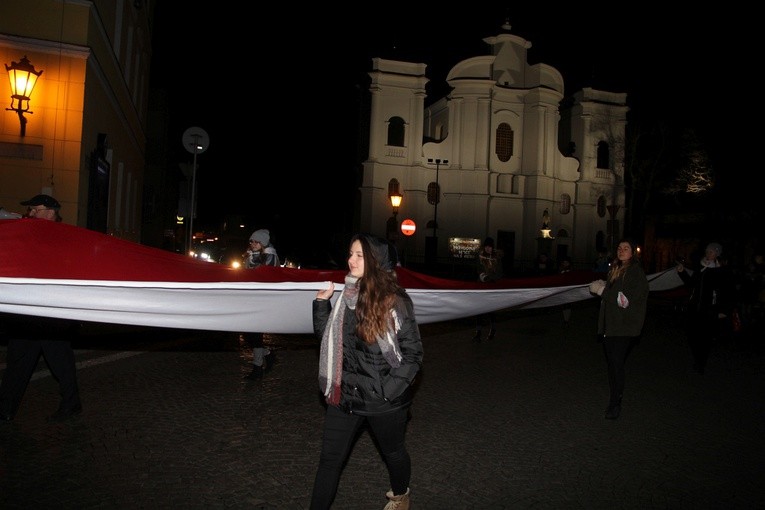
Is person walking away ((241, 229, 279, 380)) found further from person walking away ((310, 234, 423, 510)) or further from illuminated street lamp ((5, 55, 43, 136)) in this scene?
illuminated street lamp ((5, 55, 43, 136))

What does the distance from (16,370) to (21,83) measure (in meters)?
8.58

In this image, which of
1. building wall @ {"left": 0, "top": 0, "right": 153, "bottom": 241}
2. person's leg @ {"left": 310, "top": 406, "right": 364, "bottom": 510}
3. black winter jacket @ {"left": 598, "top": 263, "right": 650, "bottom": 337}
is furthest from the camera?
building wall @ {"left": 0, "top": 0, "right": 153, "bottom": 241}

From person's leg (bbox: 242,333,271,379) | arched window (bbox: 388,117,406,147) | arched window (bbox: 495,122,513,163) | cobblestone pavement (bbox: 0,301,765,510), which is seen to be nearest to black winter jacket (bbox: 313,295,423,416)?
cobblestone pavement (bbox: 0,301,765,510)

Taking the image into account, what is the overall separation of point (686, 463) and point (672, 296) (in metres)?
6.24

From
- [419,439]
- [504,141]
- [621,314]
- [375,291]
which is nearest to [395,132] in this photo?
[504,141]

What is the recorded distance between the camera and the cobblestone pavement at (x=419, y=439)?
4773mm

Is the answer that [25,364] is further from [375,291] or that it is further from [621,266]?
[621,266]

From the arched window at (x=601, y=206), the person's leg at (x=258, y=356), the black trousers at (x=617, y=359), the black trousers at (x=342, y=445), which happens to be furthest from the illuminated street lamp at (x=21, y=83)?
→ the arched window at (x=601, y=206)

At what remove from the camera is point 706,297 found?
973cm

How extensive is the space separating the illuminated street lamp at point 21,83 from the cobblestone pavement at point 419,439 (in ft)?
17.4

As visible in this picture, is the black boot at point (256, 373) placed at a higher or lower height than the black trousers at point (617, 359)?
lower

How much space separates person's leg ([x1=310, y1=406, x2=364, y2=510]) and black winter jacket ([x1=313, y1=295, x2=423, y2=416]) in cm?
7

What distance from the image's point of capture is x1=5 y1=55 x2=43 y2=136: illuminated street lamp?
12.4m

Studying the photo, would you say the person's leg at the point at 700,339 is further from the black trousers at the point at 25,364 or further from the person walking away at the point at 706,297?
the black trousers at the point at 25,364
